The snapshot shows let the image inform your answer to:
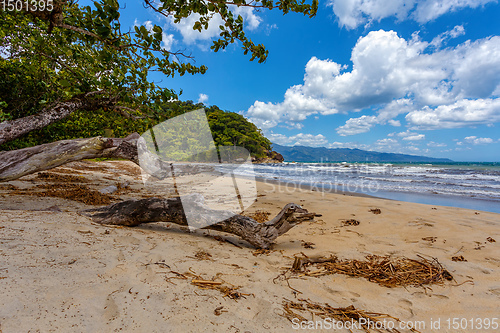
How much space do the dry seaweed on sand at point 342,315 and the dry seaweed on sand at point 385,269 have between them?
613 millimetres

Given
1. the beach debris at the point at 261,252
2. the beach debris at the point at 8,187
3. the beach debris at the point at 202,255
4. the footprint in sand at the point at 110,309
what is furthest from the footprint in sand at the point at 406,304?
the beach debris at the point at 8,187

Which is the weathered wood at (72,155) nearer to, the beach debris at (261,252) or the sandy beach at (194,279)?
the sandy beach at (194,279)

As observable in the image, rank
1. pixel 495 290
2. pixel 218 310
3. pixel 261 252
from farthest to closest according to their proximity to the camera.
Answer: pixel 261 252, pixel 495 290, pixel 218 310

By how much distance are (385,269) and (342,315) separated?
4.15ft

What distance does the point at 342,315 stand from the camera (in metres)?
1.75

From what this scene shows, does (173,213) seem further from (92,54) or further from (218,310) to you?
(92,54)

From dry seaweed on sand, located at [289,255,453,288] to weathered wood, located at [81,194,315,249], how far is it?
67 centimetres

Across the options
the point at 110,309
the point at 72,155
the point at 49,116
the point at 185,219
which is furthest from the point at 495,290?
the point at 49,116

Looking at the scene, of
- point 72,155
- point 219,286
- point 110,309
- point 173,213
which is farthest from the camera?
point 72,155

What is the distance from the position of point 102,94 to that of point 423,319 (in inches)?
227

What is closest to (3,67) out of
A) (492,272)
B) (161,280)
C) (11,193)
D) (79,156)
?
(11,193)

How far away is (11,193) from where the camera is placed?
14.1 ft

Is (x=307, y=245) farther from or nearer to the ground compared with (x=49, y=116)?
nearer to the ground

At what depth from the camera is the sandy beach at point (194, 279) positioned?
136 centimetres
